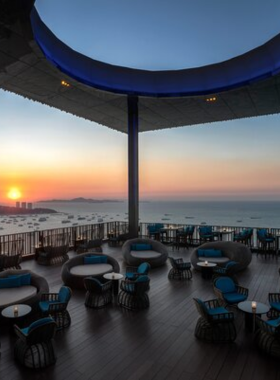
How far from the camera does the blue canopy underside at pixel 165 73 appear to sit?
804 centimetres

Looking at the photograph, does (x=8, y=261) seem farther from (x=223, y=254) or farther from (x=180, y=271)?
(x=223, y=254)

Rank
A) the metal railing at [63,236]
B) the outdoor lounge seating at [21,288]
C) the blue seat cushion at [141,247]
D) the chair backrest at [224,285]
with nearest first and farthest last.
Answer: the outdoor lounge seating at [21,288], the chair backrest at [224,285], the blue seat cushion at [141,247], the metal railing at [63,236]

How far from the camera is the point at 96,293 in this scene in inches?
235

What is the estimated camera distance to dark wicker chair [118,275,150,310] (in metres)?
5.76

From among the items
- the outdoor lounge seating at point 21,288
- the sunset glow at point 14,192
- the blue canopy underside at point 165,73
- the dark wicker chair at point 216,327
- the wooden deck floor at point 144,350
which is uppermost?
the blue canopy underside at point 165,73

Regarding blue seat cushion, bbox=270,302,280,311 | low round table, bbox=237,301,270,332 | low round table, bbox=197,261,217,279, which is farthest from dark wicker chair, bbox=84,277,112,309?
blue seat cushion, bbox=270,302,280,311

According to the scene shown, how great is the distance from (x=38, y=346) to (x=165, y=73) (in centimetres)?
958

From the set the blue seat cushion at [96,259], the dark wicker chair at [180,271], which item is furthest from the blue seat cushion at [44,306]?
the dark wicker chair at [180,271]

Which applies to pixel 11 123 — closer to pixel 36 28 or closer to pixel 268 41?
pixel 36 28

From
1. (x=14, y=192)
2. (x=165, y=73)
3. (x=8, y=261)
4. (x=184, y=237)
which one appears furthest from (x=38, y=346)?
(x=14, y=192)

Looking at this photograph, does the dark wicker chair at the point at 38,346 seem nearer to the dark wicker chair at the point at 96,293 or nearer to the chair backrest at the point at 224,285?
the dark wicker chair at the point at 96,293

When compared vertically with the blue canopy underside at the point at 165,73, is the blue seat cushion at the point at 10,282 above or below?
below

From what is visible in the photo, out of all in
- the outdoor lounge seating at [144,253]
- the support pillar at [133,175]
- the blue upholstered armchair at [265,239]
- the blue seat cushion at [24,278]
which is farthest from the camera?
A: the support pillar at [133,175]

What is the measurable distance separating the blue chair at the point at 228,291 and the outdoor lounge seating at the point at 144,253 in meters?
3.69
